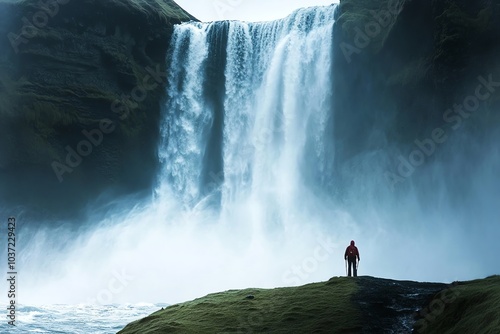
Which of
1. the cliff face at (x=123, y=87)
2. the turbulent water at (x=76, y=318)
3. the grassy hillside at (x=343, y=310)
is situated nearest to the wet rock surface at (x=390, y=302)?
the grassy hillside at (x=343, y=310)

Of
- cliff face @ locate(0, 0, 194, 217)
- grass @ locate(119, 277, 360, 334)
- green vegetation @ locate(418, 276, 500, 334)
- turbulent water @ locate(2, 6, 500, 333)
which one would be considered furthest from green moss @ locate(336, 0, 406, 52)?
green vegetation @ locate(418, 276, 500, 334)

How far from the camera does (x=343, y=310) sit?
1502cm

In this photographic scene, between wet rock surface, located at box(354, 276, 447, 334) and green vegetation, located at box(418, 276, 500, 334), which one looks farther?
wet rock surface, located at box(354, 276, 447, 334)

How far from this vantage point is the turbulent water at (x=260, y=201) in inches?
1462

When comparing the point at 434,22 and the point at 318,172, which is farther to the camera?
the point at 318,172

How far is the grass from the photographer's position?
1447 cm

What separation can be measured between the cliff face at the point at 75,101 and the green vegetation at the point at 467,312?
120 feet

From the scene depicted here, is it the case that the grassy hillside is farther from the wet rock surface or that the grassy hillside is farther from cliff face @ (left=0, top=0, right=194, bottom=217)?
cliff face @ (left=0, top=0, right=194, bottom=217)

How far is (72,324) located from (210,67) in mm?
29476

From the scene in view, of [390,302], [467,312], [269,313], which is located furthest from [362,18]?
[467,312]

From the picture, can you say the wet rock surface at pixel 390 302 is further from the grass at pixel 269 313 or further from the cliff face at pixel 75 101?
the cliff face at pixel 75 101

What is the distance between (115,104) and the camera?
1783 inches

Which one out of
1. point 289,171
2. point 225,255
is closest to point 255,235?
point 225,255

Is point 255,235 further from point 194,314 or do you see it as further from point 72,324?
point 194,314
